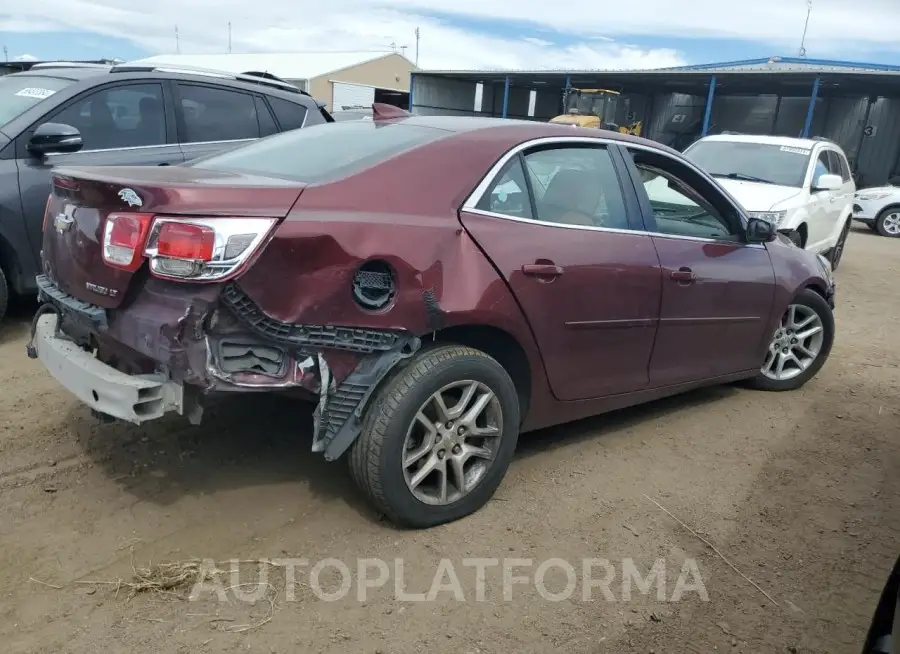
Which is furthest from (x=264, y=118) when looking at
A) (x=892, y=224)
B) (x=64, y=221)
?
(x=892, y=224)

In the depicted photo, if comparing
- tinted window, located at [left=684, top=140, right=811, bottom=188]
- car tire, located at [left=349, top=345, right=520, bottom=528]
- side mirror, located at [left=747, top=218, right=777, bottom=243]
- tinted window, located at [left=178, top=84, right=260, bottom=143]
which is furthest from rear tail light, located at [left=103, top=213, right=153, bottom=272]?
tinted window, located at [left=684, top=140, right=811, bottom=188]

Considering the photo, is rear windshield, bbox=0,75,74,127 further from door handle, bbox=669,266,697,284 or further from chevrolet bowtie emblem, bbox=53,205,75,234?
door handle, bbox=669,266,697,284

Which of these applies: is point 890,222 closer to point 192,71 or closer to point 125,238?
point 192,71

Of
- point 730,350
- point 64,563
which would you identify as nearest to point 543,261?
point 730,350

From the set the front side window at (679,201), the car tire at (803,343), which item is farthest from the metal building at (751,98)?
the front side window at (679,201)

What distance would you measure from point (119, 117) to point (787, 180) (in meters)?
7.28

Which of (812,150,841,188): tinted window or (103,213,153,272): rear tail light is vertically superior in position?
(812,150,841,188): tinted window

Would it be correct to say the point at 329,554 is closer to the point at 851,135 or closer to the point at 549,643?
the point at 549,643

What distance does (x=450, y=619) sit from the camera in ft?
8.39

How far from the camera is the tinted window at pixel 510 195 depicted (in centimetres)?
316

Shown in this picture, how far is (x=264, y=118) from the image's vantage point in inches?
255

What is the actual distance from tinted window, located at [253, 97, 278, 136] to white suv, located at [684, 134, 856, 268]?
4987 mm

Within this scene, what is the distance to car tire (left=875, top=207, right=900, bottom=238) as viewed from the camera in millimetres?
16484

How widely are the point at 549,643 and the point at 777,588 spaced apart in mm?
1039
